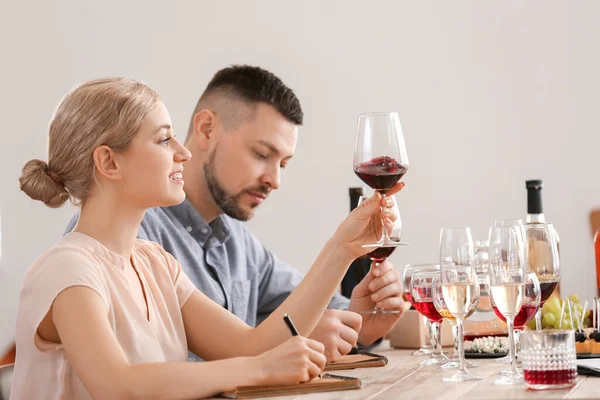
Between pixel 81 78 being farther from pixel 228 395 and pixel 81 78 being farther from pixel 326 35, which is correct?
pixel 228 395

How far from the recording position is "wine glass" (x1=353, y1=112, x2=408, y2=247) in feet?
5.61

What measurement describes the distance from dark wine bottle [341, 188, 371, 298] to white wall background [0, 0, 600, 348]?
4.49 feet

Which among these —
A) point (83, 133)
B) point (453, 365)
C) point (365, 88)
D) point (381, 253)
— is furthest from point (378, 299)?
point (365, 88)

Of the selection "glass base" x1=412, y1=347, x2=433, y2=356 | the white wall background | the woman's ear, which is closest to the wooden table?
"glass base" x1=412, y1=347, x2=433, y2=356

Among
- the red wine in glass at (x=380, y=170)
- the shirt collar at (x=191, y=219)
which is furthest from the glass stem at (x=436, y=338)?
the shirt collar at (x=191, y=219)

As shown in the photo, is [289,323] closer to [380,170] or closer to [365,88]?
[380,170]

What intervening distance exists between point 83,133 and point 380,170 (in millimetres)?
594

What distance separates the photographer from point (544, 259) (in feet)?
5.22

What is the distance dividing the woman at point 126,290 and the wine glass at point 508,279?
1.01 ft

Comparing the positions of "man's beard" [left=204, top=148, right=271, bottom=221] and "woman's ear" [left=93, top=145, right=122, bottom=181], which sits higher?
"woman's ear" [left=93, top=145, right=122, bottom=181]

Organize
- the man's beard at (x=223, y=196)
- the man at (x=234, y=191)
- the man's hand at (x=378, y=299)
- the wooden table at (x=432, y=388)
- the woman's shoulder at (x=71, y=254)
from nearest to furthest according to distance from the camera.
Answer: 1. the wooden table at (x=432, y=388)
2. the woman's shoulder at (x=71, y=254)
3. the man's hand at (x=378, y=299)
4. the man at (x=234, y=191)
5. the man's beard at (x=223, y=196)

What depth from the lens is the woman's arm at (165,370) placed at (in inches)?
55.7

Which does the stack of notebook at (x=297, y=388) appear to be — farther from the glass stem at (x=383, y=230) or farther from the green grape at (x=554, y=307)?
the green grape at (x=554, y=307)

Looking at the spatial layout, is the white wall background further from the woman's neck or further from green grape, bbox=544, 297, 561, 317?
the woman's neck
